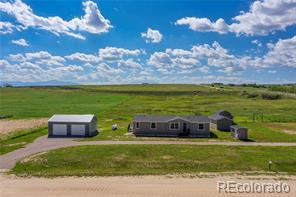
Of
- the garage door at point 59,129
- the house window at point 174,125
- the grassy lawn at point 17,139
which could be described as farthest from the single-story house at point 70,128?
the house window at point 174,125

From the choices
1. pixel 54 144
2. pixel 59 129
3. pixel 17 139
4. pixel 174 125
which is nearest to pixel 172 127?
pixel 174 125

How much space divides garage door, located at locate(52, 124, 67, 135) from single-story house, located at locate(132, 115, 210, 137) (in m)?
9.04

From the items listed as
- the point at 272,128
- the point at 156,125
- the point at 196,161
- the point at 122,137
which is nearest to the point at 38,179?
the point at 196,161

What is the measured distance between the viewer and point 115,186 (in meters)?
→ 22.4

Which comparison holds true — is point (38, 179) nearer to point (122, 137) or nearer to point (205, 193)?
point (205, 193)

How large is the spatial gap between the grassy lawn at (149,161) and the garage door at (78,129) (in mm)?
8965

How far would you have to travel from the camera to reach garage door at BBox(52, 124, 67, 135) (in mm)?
42812

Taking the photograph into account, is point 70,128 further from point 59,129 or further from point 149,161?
point 149,161

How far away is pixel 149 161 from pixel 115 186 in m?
6.76

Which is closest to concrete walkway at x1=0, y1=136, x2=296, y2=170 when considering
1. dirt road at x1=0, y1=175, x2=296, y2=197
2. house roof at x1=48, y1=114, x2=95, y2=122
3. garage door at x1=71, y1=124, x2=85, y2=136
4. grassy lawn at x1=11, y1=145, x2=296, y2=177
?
grassy lawn at x1=11, y1=145, x2=296, y2=177

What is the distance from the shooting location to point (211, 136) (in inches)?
1700

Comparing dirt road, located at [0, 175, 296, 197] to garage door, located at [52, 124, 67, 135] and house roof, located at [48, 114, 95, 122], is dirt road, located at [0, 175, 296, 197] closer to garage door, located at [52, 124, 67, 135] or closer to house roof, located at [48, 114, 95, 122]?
garage door, located at [52, 124, 67, 135]

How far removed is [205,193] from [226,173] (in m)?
5.23

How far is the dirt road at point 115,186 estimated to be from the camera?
20938 millimetres
